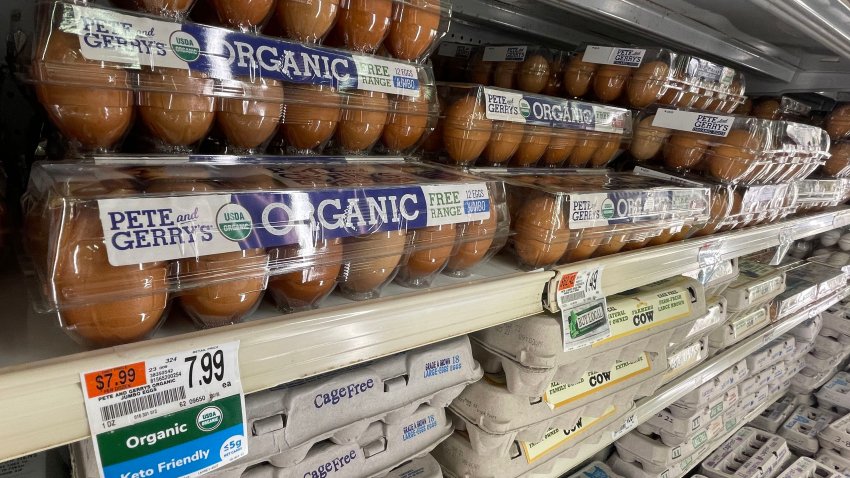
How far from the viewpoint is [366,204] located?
602mm

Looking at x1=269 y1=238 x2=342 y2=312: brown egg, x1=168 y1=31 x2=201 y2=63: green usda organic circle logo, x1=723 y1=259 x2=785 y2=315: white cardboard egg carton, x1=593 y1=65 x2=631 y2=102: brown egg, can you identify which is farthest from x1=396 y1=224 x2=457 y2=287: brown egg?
x1=723 y1=259 x2=785 y2=315: white cardboard egg carton

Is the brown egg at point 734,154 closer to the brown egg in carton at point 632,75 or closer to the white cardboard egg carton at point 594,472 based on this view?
the brown egg in carton at point 632,75

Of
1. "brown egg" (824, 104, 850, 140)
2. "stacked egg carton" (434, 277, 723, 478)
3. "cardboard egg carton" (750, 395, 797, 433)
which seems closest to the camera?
"stacked egg carton" (434, 277, 723, 478)

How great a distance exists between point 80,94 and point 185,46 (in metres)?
0.12

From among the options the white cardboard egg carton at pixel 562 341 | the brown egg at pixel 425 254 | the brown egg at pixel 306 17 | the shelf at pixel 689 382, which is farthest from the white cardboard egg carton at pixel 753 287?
the brown egg at pixel 306 17

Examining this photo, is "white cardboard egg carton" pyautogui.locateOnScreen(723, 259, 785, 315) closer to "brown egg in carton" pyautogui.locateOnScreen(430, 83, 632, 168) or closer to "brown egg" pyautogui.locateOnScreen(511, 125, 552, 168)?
Result: "brown egg in carton" pyautogui.locateOnScreen(430, 83, 632, 168)

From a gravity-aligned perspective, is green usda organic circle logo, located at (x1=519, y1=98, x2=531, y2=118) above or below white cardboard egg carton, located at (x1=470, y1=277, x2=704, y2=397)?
above

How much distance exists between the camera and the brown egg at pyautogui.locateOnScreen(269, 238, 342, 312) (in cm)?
55

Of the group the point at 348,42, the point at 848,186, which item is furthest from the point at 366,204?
the point at 848,186

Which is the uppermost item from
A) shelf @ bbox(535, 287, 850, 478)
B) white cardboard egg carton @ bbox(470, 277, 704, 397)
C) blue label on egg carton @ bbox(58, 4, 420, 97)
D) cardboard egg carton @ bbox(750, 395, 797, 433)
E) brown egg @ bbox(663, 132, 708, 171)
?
blue label on egg carton @ bbox(58, 4, 420, 97)

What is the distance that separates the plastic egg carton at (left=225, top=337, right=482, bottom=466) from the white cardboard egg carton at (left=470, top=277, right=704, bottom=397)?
0.35 ft

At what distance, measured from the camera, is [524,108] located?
97cm

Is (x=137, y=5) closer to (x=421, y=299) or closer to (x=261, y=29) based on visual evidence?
(x=261, y=29)

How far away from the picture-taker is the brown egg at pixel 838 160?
2084mm
